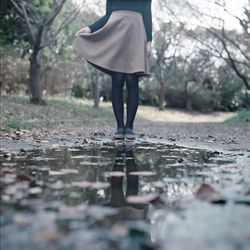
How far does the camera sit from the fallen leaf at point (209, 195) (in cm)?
147

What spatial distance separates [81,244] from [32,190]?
664 millimetres

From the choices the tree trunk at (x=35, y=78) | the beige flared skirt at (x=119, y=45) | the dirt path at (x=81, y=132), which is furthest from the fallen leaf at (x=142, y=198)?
the tree trunk at (x=35, y=78)

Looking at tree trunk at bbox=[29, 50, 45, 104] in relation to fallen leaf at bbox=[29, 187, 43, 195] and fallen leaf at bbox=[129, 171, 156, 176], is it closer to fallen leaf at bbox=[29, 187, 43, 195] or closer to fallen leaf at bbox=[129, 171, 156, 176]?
fallen leaf at bbox=[129, 171, 156, 176]

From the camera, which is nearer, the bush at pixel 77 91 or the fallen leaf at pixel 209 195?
the fallen leaf at pixel 209 195

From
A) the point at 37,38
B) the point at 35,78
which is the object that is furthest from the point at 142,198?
the point at 35,78

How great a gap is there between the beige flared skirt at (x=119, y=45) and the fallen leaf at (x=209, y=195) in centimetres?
289

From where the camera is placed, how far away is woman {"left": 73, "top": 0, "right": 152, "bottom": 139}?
14.5 ft

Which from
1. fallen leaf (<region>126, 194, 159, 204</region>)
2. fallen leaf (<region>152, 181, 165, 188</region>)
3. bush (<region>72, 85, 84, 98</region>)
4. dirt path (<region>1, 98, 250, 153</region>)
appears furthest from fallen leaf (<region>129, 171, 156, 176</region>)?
bush (<region>72, 85, 84, 98</region>)

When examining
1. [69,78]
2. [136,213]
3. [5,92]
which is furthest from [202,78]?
[136,213]

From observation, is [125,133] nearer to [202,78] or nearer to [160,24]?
[160,24]

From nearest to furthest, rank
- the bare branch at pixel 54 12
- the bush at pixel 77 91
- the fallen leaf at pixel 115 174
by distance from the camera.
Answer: the fallen leaf at pixel 115 174 → the bare branch at pixel 54 12 → the bush at pixel 77 91

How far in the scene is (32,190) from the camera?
1.66 meters

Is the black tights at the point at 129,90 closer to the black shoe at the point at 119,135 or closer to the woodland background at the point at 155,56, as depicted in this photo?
the black shoe at the point at 119,135

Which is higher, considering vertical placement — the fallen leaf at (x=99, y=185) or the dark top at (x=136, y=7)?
the dark top at (x=136, y=7)
